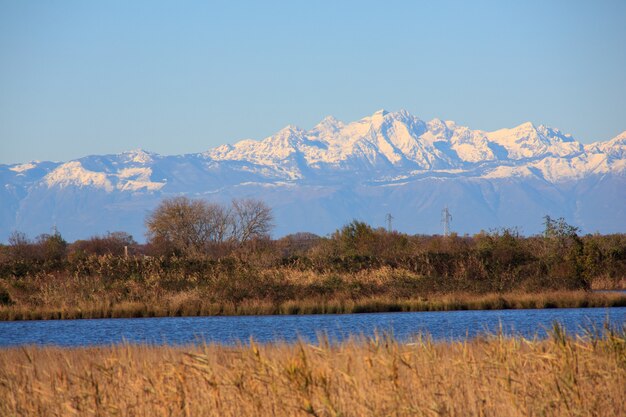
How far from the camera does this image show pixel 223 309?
4009 cm

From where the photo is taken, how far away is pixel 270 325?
3494 centimetres

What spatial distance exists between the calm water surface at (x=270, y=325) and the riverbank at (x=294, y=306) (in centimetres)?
86

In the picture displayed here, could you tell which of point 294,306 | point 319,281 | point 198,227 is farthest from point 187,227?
point 294,306

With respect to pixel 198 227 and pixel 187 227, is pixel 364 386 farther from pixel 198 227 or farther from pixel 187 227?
pixel 198 227

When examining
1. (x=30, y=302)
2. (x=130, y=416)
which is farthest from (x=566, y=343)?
(x=30, y=302)

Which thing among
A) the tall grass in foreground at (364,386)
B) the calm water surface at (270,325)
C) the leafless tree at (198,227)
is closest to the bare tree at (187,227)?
the leafless tree at (198,227)

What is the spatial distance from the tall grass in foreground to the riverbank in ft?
80.7

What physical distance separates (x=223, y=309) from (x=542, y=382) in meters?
27.7

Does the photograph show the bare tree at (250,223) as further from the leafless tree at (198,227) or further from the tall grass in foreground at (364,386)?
the tall grass in foreground at (364,386)

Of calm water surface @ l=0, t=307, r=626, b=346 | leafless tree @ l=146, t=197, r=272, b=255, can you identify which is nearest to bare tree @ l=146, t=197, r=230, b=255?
leafless tree @ l=146, t=197, r=272, b=255

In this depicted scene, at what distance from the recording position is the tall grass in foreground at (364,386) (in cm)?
1259

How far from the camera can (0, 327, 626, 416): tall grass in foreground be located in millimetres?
12594

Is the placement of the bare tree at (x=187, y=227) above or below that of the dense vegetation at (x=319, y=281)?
above

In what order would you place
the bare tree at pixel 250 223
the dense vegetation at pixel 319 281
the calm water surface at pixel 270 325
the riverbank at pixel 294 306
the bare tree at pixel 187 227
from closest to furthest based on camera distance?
the calm water surface at pixel 270 325
the riverbank at pixel 294 306
the dense vegetation at pixel 319 281
the bare tree at pixel 187 227
the bare tree at pixel 250 223
